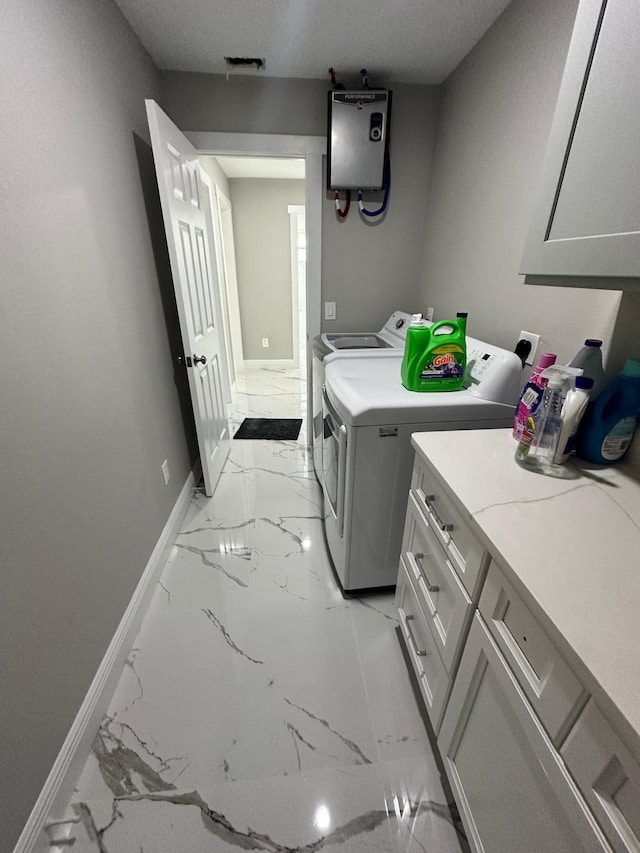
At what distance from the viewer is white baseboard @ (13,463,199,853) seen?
0.89 meters

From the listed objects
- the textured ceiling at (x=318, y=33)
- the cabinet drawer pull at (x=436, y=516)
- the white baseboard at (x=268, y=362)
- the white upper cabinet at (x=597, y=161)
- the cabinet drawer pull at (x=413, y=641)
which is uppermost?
the textured ceiling at (x=318, y=33)

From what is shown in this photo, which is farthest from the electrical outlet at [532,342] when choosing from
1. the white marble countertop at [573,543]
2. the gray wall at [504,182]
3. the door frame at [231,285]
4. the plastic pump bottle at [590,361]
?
the door frame at [231,285]

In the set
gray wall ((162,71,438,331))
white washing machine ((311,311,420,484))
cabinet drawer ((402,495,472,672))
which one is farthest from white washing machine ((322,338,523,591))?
gray wall ((162,71,438,331))

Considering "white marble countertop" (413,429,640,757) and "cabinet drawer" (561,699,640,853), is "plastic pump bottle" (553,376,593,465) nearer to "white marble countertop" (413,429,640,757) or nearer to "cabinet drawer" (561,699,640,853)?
"white marble countertop" (413,429,640,757)

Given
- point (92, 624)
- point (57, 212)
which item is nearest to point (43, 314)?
point (57, 212)

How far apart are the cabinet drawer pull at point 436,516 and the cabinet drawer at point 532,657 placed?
177mm

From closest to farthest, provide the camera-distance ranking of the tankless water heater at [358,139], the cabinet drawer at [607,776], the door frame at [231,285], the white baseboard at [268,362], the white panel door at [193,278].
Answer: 1. the cabinet drawer at [607,776]
2. the white panel door at [193,278]
3. the tankless water heater at [358,139]
4. the door frame at [231,285]
5. the white baseboard at [268,362]

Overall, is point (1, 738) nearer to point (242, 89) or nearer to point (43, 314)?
point (43, 314)

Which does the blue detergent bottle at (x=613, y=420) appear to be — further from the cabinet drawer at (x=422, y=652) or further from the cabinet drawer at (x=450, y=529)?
the cabinet drawer at (x=422, y=652)

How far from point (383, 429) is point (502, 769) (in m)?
0.88

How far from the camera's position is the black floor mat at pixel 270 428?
3088mm

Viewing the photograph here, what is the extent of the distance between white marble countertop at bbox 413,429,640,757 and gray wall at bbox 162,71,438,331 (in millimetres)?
1647

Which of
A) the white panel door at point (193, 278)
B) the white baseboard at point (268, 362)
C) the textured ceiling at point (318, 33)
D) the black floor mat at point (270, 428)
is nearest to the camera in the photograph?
the textured ceiling at point (318, 33)

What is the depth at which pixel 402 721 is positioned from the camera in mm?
1176
